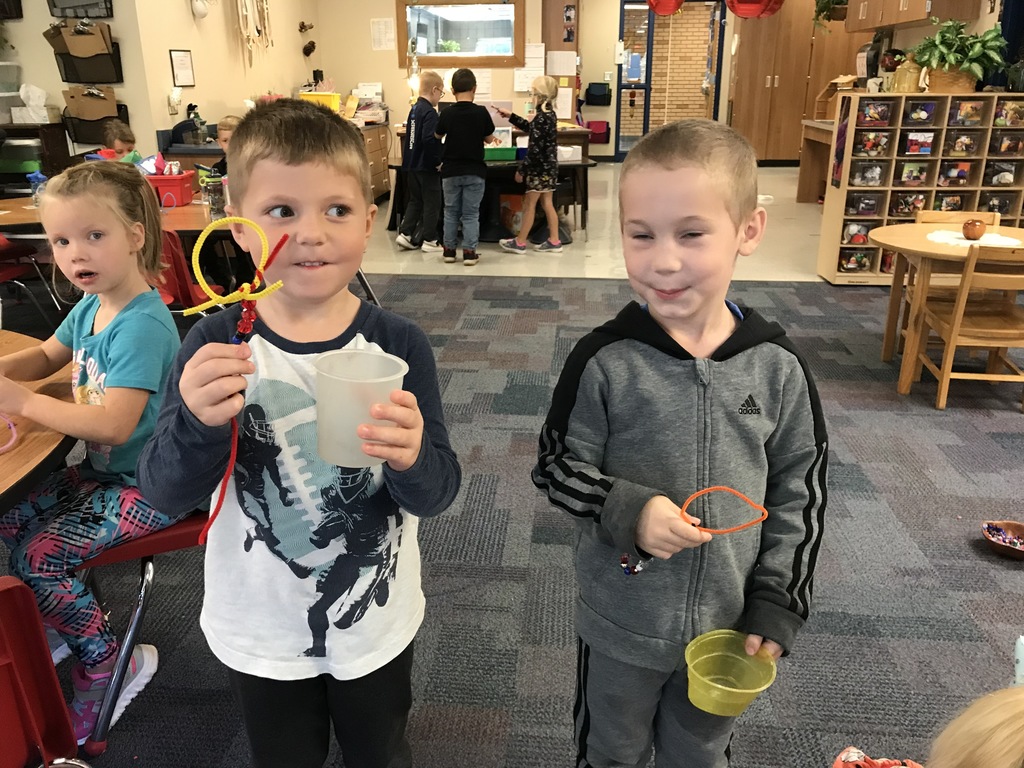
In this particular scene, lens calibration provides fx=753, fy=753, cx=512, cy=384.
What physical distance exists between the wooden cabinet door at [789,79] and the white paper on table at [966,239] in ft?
27.9

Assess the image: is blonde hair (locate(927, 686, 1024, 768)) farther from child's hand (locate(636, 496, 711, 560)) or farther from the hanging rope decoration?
the hanging rope decoration

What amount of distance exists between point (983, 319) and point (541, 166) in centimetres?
362

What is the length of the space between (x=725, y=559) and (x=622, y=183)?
1.86 feet

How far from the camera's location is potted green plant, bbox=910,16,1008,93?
473 centimetres

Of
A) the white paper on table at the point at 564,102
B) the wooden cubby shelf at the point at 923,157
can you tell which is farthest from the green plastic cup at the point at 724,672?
the white paper on table at the point at 564,102

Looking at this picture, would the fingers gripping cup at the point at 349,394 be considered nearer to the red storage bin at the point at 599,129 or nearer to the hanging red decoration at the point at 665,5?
the hanging red decoration at the point at 665,5

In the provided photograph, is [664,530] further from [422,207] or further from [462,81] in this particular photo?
[422,207]

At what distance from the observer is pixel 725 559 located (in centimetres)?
111

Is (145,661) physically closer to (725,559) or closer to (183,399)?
(183,399)

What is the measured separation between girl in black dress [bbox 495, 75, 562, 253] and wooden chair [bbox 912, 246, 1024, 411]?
3.34m

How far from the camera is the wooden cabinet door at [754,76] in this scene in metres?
11.1

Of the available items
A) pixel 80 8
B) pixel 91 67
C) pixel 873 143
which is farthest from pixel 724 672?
pixel 80 8

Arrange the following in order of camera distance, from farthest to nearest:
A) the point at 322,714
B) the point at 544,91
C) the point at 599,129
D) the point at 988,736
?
1. the point at 599,129
2. the point at 544,91
3. the point at 322,714
4. the point at 988,736

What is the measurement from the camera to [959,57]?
4.79 metres
